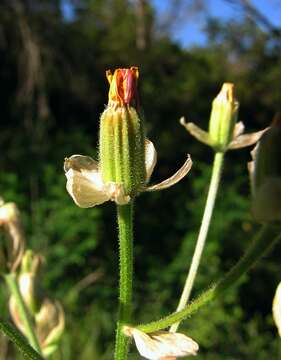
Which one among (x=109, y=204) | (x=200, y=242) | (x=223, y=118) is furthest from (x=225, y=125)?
(x=109, y=204)

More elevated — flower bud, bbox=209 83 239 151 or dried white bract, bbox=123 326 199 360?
flower bud, bbox=209 83 239 151

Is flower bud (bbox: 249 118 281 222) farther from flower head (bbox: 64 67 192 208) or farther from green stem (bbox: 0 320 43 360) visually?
green stem (bbox: 0 320 43 360)

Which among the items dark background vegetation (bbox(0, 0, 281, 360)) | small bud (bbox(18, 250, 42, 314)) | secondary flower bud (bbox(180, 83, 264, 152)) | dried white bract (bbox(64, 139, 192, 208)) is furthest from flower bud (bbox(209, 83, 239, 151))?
dark background vegetation (bbox(0, 0, 281, 360))

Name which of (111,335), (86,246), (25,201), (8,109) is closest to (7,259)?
(111,335)

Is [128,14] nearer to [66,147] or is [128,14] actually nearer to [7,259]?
[66,147]

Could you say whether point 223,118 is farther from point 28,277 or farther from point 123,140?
point 28,277

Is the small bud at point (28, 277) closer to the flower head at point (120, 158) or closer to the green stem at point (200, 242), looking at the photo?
the green stem at point (200, 242)
